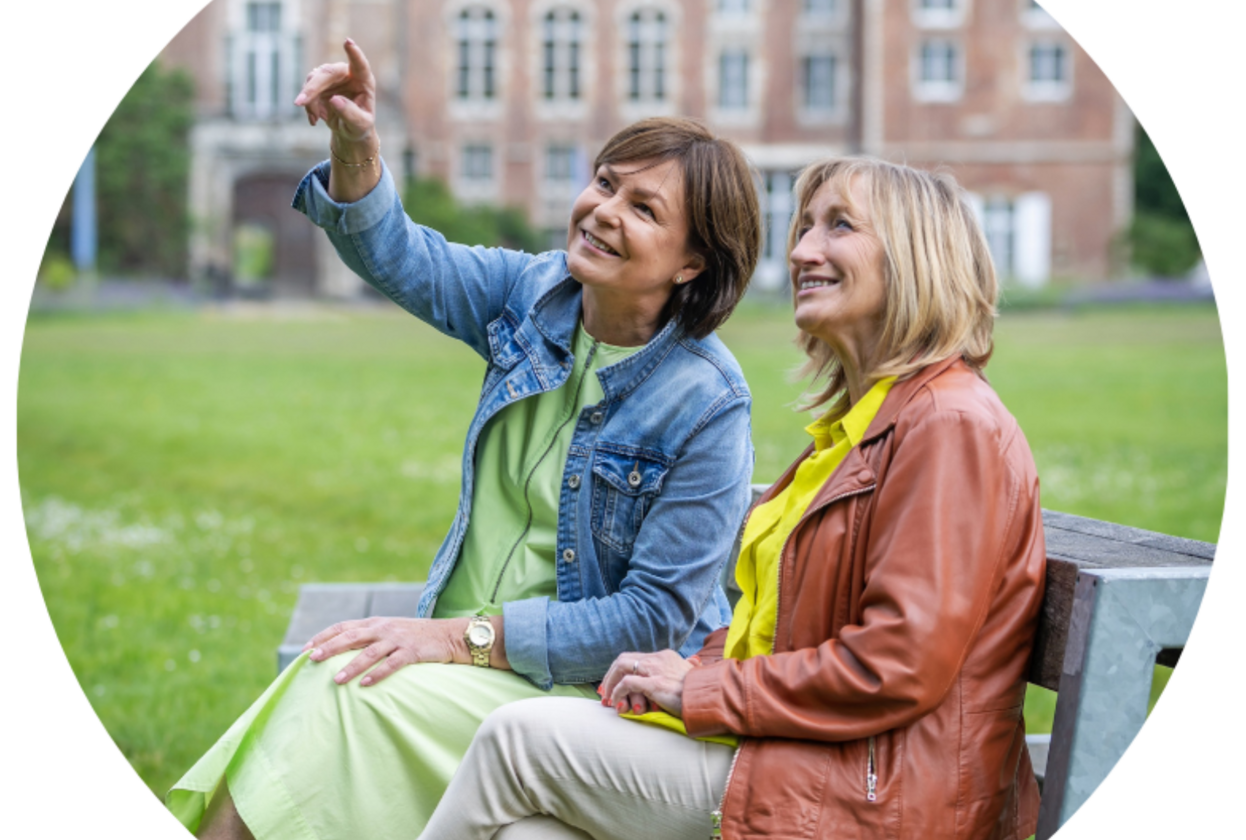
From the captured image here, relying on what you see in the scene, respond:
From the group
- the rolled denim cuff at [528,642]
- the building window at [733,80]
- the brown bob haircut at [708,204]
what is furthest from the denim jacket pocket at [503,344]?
the building window at [733,80]

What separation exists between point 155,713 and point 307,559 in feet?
8.41

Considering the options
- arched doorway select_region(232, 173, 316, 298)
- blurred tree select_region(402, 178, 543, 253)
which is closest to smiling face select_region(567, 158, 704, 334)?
blurred tree select_region(402, 178, 543, 253)

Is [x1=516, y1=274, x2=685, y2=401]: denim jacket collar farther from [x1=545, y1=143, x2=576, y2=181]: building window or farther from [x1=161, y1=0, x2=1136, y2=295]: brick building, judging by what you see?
[x1=545, y1=143, x2=576, y2=181]: building window

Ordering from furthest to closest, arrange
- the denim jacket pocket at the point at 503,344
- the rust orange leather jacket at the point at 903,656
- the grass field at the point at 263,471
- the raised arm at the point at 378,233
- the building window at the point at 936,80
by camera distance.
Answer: the building window at the point at 936,80 → the grass field at the point at 263,471 → the denim jacket pocket at the point at 503,344 → the raised arm at the point at 378,233 → the rust orange leather jacket at the point at 903,656

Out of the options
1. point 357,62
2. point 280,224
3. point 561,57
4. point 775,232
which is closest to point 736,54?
point 561,57

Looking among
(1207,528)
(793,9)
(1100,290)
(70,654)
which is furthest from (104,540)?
(793,9)

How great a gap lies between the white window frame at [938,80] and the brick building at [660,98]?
0.04 metres

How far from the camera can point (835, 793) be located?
1.93m

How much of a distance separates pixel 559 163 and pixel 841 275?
36.3m

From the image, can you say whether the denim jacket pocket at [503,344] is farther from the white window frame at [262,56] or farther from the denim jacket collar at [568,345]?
the white window frame at [262,56]

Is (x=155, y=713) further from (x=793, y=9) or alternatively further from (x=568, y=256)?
(x=793, y=9)

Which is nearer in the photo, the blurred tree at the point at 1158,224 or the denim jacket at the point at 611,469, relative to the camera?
the denim jacket at the point at 611,469

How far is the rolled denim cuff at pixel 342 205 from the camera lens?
2.65 metres

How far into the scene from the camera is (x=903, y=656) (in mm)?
1893
